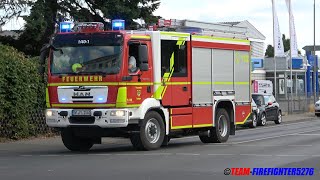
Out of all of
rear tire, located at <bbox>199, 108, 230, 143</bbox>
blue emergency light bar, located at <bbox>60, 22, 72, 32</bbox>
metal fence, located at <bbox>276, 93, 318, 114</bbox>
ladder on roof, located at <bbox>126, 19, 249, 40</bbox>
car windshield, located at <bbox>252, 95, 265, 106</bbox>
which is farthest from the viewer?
metal fence, located at <bbox>276, 93, 318, 114</bbox>

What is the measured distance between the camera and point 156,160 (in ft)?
42.3

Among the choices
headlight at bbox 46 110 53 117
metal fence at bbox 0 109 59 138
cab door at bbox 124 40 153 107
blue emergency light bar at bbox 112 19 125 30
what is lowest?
metal fence at bbox 0 109 59 138

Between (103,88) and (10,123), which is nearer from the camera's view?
(103,88)

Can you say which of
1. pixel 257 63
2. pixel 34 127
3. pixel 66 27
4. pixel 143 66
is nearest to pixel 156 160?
pixel 143 66

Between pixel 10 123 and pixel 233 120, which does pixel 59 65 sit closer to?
pixel 10 123

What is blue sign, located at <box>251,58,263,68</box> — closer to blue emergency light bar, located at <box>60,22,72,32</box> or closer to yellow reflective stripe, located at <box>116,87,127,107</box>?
blue emergency light bar, located at <box>60,22,72,32</box>

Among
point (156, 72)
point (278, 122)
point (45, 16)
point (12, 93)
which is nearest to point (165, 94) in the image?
point (156, 72)

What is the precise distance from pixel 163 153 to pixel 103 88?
87.6 inches

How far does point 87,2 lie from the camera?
27.9 m

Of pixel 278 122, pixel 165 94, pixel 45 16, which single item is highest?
pixel 45 16

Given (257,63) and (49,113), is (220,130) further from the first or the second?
(257,63)

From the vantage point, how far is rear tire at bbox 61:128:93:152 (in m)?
15.6

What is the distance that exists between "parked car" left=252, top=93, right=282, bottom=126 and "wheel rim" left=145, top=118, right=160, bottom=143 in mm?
13745

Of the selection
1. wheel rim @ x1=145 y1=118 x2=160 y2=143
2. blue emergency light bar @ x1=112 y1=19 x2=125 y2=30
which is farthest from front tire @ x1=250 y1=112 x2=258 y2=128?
blue emergency light bar @ x1=112 y1=19 x2=125 y2=30
